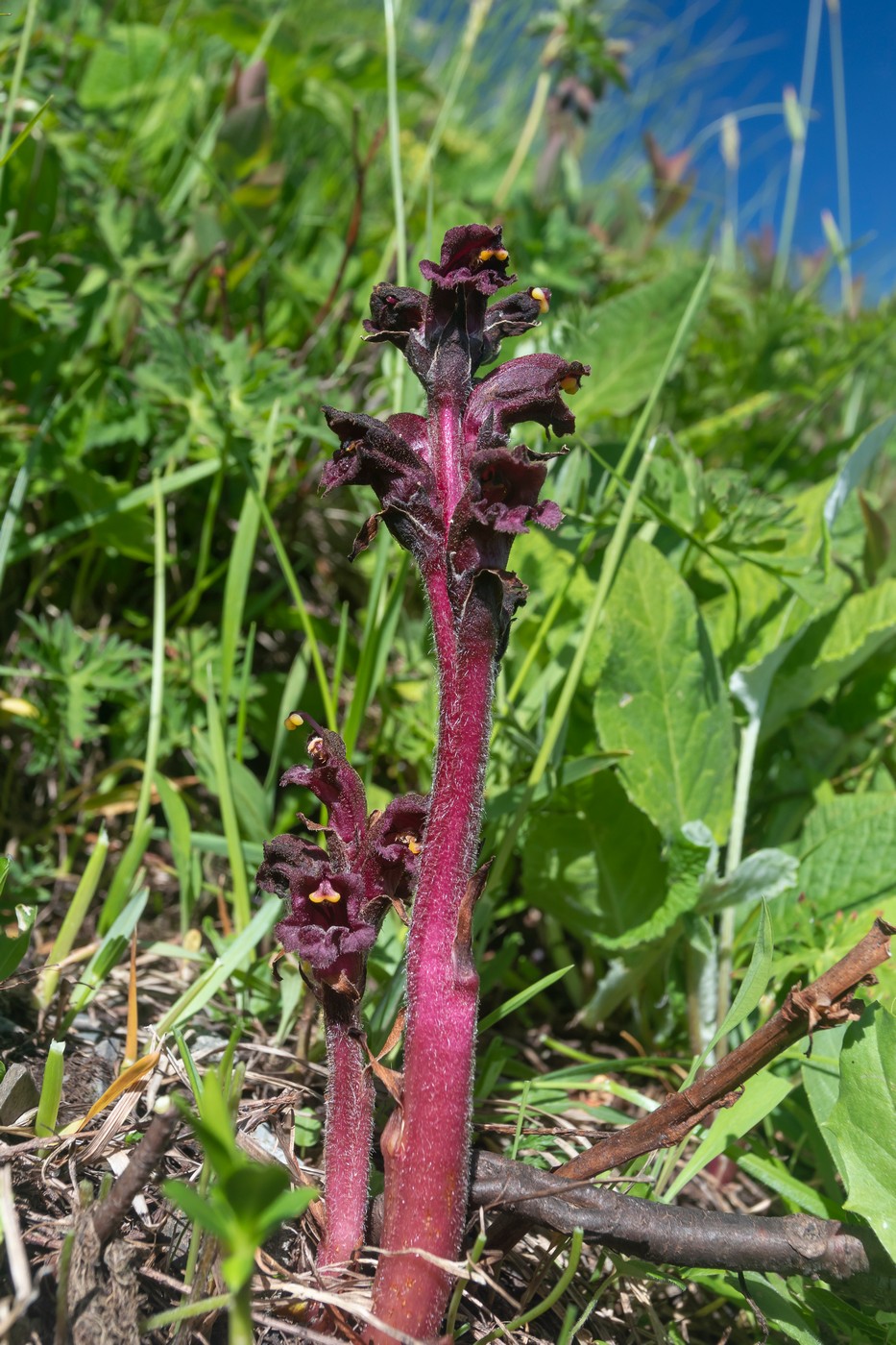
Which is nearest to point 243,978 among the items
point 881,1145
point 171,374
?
point 881,1145

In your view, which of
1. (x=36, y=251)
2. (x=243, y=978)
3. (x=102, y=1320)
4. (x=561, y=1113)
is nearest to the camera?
(x=102, y=1320)

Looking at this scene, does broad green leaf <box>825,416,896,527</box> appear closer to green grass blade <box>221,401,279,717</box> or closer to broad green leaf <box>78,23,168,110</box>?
green grass blade <box>221,401,279,717</box>

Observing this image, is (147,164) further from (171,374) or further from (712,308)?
(712,308)

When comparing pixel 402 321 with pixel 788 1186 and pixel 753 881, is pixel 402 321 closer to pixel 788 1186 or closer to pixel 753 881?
pixel 753 881

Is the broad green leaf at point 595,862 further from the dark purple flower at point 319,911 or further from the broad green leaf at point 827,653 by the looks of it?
the dark purple flower at point 319,911

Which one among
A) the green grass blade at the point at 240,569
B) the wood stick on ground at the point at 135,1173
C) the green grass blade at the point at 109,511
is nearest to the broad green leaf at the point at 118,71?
the green grass blade at the point at 109,511

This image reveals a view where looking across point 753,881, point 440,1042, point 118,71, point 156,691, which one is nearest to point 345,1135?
point 440,1042

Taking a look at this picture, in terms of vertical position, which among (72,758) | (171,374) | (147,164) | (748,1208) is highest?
(147,164)
